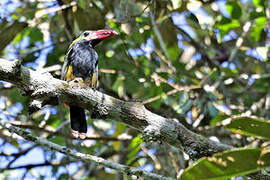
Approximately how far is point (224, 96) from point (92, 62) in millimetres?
1766

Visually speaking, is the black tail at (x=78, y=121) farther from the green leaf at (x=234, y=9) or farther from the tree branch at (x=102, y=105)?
the green leaf at (x=234, y=9)

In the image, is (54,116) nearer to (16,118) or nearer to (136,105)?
(16,118)

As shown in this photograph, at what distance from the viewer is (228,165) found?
159 centimetres

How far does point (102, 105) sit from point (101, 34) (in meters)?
1.60

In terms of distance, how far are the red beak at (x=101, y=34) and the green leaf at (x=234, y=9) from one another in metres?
1.54

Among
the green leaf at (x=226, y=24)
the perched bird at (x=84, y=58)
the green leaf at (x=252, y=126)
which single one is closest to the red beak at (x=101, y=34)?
the perched bird at (x=84, y=58)

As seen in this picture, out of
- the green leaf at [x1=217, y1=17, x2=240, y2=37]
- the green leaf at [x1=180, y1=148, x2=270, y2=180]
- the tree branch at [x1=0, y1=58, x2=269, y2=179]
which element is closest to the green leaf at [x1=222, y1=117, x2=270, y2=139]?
the green leaf at [x1=180, y1=148, x2=270, y2=180]

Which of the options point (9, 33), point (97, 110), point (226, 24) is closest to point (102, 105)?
point (97, 110)

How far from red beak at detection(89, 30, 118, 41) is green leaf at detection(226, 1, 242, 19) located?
154 cm

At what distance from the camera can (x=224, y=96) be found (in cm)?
496

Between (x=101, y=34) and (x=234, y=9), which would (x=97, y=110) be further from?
(x=234, y=9)

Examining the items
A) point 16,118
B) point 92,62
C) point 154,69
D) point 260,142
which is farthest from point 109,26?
point 260,142

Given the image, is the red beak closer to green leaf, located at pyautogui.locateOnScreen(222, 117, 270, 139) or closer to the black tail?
the black tail

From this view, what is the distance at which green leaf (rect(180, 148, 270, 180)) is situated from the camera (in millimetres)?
1562
